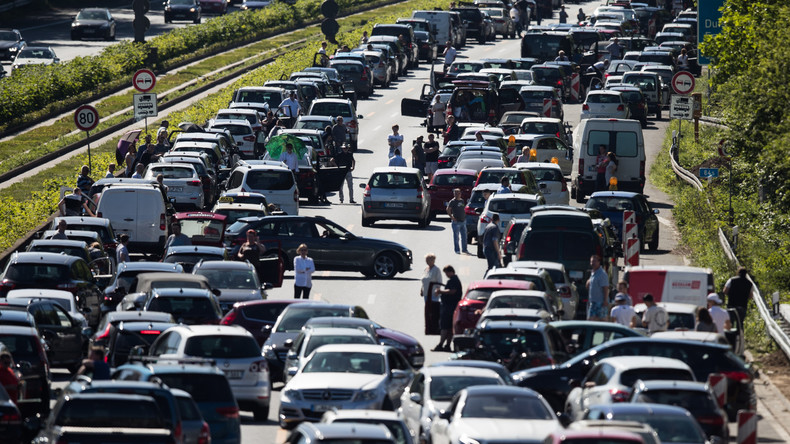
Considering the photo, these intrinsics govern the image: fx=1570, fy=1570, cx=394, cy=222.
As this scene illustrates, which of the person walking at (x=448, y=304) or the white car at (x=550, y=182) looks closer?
the person walking at (x=448, y=304)

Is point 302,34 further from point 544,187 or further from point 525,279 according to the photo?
point 525,279

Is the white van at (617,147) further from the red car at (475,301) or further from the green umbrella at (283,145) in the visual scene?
the red car at (475,301)

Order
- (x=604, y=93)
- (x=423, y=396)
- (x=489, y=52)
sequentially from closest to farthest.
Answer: (x=423, y=396) → (x=604, y=93) → (x=489, y=52)

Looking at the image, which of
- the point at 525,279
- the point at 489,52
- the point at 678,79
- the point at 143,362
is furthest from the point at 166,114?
the point at 143,362

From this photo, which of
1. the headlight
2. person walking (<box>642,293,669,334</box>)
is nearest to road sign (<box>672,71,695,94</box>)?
person walking (<box>642,293,669,334</box>)

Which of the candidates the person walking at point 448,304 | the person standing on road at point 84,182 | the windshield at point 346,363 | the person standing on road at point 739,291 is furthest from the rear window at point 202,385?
the person standing on road at point 84,182

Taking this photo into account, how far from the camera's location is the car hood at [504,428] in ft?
55.0

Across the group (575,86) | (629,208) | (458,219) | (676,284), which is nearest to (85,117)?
(458,219)

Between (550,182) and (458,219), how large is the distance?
208 inches

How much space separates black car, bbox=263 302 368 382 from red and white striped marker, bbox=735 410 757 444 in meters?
8.05

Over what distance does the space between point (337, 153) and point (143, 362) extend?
26.5m

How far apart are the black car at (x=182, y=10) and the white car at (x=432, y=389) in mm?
65731

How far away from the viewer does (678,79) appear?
4553cm

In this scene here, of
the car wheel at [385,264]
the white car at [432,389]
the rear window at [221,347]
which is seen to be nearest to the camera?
the white car at [432,389]
